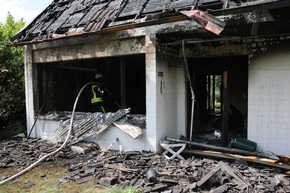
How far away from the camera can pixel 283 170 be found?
5.15 m

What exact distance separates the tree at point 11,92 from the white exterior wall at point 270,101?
8.17 meters

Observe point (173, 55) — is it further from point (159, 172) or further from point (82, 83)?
point (82, 83)

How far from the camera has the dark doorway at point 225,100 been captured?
22.1 ft

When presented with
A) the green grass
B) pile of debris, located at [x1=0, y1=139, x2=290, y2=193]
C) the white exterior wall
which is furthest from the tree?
the white exterior wall

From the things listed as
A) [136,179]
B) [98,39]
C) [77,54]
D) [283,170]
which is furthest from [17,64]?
[283,170]

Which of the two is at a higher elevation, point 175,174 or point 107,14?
point 107,14

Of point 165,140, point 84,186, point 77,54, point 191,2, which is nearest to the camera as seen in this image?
point 84,186

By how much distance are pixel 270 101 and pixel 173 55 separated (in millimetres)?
2732

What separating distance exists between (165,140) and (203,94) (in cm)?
502

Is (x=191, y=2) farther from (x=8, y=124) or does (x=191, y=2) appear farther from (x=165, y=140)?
(x=8, y=124)

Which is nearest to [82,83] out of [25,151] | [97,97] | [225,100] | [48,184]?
[97,97]

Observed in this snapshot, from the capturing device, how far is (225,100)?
657 centimetres

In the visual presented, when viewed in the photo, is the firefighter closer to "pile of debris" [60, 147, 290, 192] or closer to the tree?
"pile of debris" [60, 147, 290, 192]

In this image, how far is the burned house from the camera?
5414 millimetres
